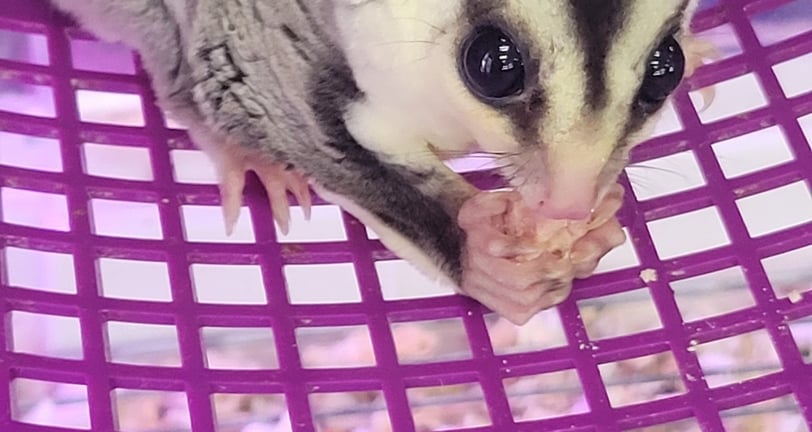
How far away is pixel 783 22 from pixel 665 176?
31 centimetres

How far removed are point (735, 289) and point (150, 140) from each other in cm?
111

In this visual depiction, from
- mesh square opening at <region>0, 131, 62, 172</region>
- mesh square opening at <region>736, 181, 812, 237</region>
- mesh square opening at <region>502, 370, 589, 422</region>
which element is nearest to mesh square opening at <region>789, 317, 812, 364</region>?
mesh square opening at <region>736, 181, 812, 237</region>

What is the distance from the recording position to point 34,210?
6.50ft

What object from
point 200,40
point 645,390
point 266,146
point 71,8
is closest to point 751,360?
point 645,390

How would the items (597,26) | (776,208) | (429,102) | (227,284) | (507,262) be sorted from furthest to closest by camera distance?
1. (776,208)
2. (227,284)
3. (507,262)
4. (429,102)
5. (597,26)

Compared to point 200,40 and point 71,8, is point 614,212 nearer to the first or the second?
point 200,40

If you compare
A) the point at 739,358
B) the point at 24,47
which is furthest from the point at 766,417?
the point at 24,47

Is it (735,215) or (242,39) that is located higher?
(242,39)

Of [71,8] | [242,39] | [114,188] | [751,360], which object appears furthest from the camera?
[751,360]

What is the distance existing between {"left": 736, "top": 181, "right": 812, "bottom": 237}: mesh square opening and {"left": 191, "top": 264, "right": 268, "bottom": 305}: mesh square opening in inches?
37.1

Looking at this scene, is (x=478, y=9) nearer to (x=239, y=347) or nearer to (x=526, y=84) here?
(x=526, y=84)

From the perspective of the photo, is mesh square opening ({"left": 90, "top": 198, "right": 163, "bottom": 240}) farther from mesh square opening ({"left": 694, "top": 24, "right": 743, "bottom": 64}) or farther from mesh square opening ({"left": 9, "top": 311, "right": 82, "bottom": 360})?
mesh square opening ({"left": 694, "top": 24, "right": 743, "bottom": 64})

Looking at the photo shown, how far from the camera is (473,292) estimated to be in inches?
65.2

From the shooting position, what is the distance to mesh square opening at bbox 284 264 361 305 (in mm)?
2277
